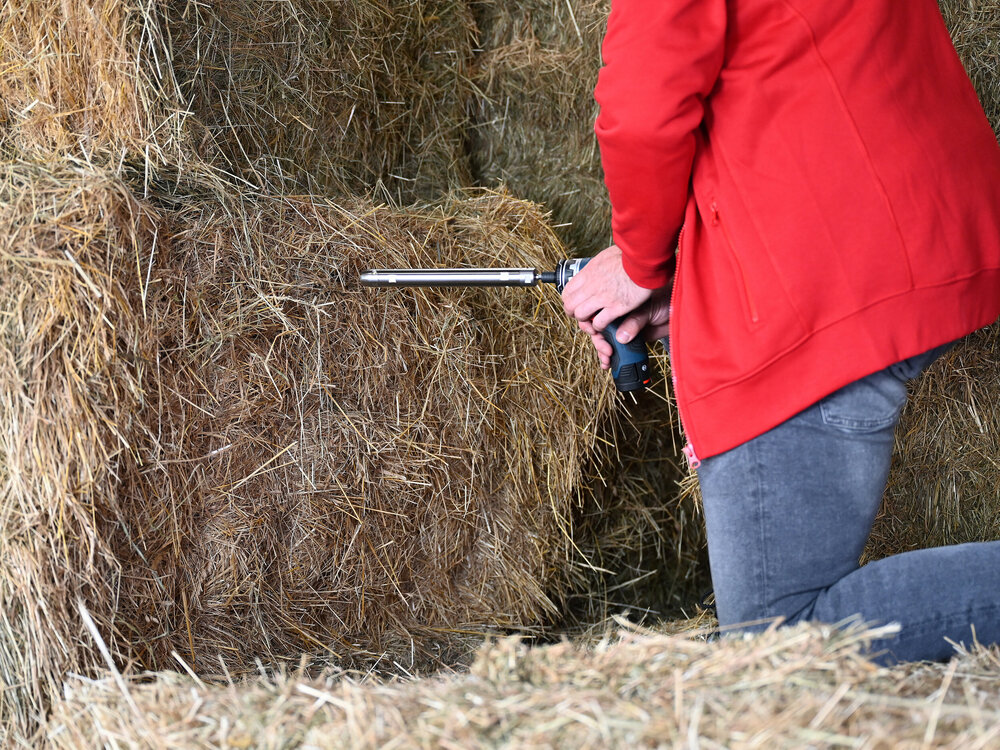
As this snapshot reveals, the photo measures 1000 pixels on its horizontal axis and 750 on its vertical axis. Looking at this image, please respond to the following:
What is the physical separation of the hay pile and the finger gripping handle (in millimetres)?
467

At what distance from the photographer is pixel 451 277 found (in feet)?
5.01

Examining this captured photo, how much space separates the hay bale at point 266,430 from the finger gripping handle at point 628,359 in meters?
0.42

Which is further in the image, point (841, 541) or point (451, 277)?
point (451, 277)

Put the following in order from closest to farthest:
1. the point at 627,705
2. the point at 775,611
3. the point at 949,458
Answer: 1. the point at 627,705
2. the point at 775,611
3. the point at 949,458

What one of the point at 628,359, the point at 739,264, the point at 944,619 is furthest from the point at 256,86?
the point at 944,619

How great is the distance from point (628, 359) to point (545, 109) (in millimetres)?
1077

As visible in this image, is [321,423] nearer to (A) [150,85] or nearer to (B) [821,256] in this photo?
(A) [150,85]

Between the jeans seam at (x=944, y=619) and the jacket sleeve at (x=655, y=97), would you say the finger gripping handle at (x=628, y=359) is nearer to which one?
the jacket sleeve at (x=655, y=97)

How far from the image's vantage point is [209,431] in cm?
142

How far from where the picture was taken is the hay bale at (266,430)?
1184 millimetres

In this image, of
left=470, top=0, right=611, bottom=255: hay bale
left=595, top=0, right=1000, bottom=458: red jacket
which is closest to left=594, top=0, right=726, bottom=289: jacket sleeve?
left=595, top=0, right=1000, bottom=458: red jacket

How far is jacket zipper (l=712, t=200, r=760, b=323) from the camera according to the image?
1046mm

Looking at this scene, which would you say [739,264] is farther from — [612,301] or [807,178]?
[612,301]

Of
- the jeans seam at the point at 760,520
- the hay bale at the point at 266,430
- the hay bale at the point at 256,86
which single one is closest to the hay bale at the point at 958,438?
the hay bale at the point at 266,430
